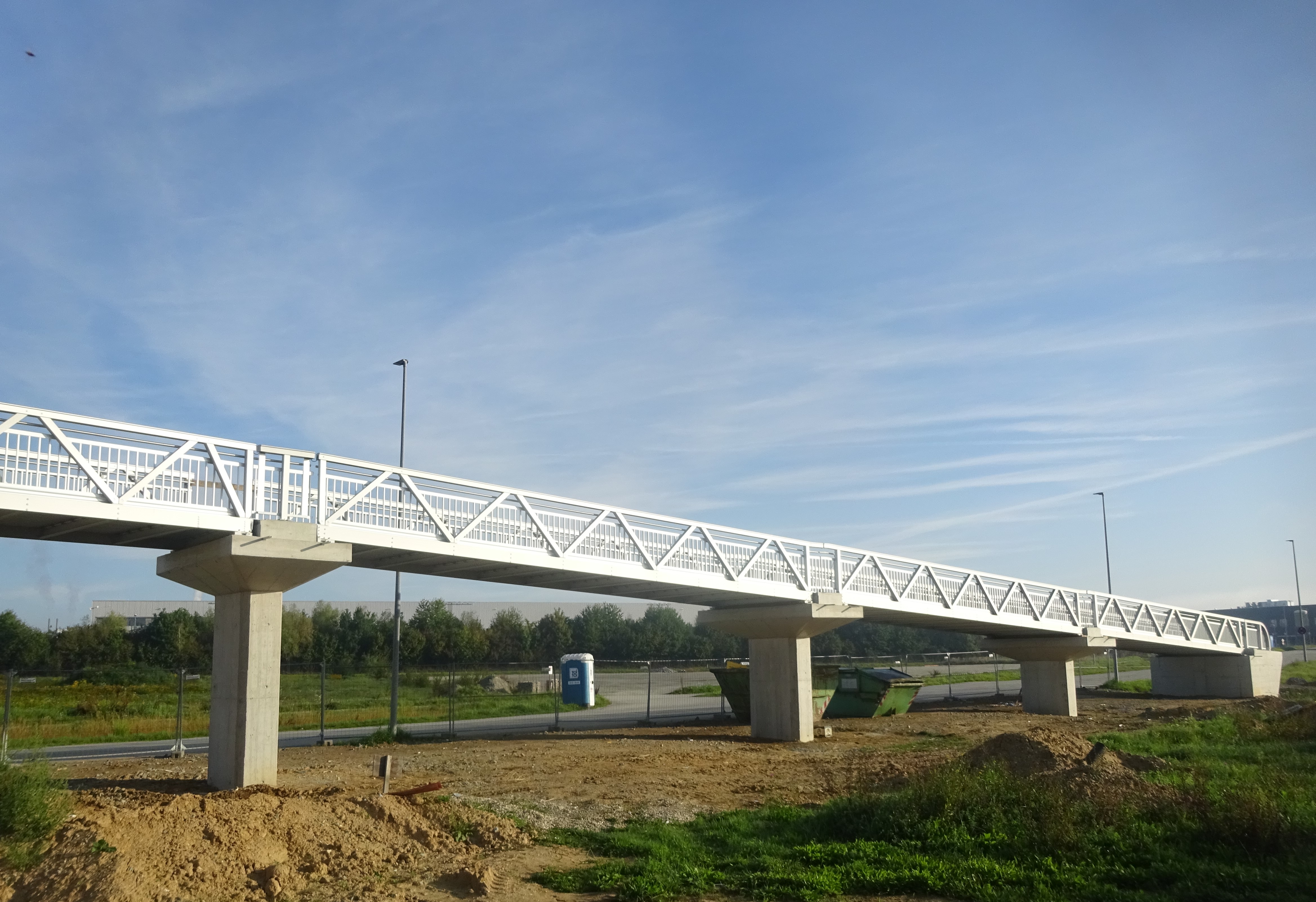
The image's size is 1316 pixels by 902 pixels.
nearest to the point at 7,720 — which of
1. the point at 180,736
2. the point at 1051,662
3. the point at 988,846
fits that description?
the point at 180,736

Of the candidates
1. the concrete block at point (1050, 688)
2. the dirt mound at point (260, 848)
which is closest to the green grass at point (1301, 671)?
the concrete block at point (1050, 688)

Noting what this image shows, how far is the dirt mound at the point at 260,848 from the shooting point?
368 inches

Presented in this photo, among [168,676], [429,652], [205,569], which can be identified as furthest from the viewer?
[429,652]

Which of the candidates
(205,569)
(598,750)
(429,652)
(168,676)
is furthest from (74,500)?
(429,652)

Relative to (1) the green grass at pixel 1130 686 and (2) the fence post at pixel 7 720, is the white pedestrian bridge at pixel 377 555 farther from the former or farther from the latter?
(1) the green grass at pixel 1130 686

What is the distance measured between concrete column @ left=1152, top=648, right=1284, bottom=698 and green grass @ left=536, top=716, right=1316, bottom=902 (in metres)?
32.7

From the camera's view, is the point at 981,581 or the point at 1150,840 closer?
the point at 1150,840

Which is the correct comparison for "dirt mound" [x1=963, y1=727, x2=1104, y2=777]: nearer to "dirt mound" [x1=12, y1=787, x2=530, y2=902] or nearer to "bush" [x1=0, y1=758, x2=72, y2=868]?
"dirt mound" [x1=12, y1=787, x2=530, y2=902]

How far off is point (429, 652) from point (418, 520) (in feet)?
171

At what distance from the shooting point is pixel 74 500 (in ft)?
43.5

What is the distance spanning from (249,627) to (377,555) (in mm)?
2870

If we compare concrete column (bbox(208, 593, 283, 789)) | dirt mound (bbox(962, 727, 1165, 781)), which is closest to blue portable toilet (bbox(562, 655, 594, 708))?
concrete column (bbox(208, 593, 283, 789))

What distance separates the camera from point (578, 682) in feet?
132

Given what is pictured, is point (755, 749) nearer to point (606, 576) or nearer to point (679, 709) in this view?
point (606, 576)
